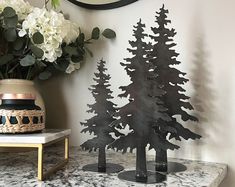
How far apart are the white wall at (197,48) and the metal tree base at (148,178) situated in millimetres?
222

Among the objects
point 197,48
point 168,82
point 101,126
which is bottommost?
point 101,126

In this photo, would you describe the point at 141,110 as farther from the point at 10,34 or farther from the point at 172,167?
the point at 10,34

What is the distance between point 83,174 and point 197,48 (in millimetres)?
493

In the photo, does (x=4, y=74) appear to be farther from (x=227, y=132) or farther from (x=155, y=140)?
(x=227, y=132)

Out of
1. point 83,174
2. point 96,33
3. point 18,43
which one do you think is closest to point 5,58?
point 18,43

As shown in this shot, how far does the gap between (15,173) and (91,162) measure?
216 millimetres

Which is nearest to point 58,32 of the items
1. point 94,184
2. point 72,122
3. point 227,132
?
point 72,122

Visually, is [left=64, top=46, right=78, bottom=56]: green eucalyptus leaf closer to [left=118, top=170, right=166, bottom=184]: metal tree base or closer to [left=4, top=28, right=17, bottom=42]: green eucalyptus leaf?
[left=4, top=28, right=17, bottom=42]: green eucalyptus leaf

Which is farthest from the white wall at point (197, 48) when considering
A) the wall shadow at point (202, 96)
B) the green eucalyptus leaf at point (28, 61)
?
the green eucalyptus leaf at point (28, 61)

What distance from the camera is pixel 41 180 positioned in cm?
73

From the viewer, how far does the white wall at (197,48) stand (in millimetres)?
906

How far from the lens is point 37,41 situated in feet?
3.01

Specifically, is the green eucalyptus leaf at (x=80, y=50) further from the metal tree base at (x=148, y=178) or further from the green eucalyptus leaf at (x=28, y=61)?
the metal tree base at (x=148, y=178)

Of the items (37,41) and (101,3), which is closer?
(37,41)
